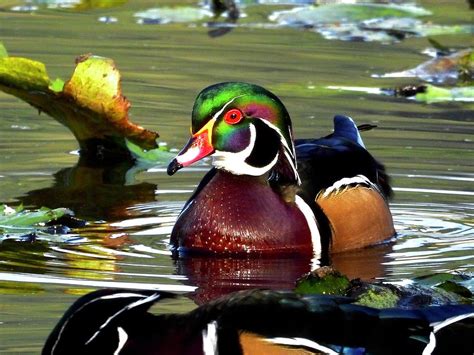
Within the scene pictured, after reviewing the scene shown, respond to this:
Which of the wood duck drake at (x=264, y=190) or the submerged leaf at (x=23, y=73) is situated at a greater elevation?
the submerged leaf at (x=23, y=73)

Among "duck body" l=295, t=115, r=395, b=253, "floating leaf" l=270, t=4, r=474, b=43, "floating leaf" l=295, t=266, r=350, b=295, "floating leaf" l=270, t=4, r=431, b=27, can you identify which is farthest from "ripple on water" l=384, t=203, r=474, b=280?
"floating leaf" l=270, t=4, r=431, b=27

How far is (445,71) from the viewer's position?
11.5 m

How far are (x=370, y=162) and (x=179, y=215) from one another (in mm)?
1030

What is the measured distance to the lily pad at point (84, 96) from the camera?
8.34 meters

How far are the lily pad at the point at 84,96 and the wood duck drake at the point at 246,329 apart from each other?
415 centimetres

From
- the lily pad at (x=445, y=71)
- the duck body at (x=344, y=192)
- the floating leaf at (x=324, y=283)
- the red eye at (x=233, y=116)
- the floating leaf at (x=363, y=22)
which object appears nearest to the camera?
the floating leaf at (x=324, y=283)

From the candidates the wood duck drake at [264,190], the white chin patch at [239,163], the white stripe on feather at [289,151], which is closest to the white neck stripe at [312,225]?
the wood duck drake at [264,190]

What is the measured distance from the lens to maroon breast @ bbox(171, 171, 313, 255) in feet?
23.1

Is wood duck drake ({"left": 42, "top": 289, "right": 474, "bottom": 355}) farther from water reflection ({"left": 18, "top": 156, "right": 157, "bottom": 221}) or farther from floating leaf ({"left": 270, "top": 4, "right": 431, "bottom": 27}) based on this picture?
floating leaf ({"left": 270, "top": 4, "right": 431, "bottom": 27})

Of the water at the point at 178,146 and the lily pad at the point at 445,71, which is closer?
the water at the point at 178,146

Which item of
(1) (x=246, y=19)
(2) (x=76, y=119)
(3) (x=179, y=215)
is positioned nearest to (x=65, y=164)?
(2) (x=76, y=119)

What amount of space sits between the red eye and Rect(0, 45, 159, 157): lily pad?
→ 1.33 m

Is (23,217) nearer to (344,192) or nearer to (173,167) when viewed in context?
(173,167)

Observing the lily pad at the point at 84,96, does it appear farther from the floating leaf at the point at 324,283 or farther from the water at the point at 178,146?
the floating leaf at the point at 324,283
